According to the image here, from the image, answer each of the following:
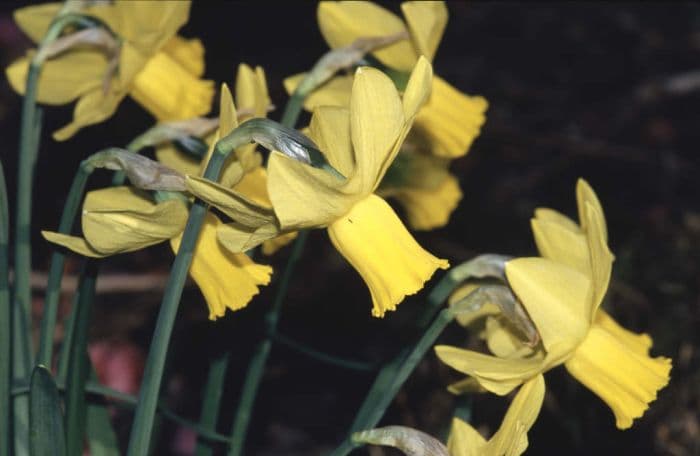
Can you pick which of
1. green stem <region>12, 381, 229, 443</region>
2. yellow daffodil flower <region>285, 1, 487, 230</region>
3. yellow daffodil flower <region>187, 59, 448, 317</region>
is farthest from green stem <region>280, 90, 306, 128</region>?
green stem <region>12, 381, 229, 443</region>

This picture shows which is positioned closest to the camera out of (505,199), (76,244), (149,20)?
(76,244)

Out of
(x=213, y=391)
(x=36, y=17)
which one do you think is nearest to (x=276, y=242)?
(x=213, y=391)

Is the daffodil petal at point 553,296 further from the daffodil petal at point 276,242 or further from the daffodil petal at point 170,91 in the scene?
the daffodil petal at point 170,91

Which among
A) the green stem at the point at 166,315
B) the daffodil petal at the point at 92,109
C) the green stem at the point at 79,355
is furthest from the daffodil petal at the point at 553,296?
the daffodil petal at the point at 92,109

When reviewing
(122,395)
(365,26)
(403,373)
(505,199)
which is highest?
(365,26)

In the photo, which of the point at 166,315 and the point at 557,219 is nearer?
the point at 166,315

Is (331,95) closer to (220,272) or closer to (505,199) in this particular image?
(220,272)

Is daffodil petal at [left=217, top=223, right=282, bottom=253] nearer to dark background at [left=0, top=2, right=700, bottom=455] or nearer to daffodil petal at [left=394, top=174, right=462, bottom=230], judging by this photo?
daffodil petal at [left=394, top=174, right=462, bottom=230]
